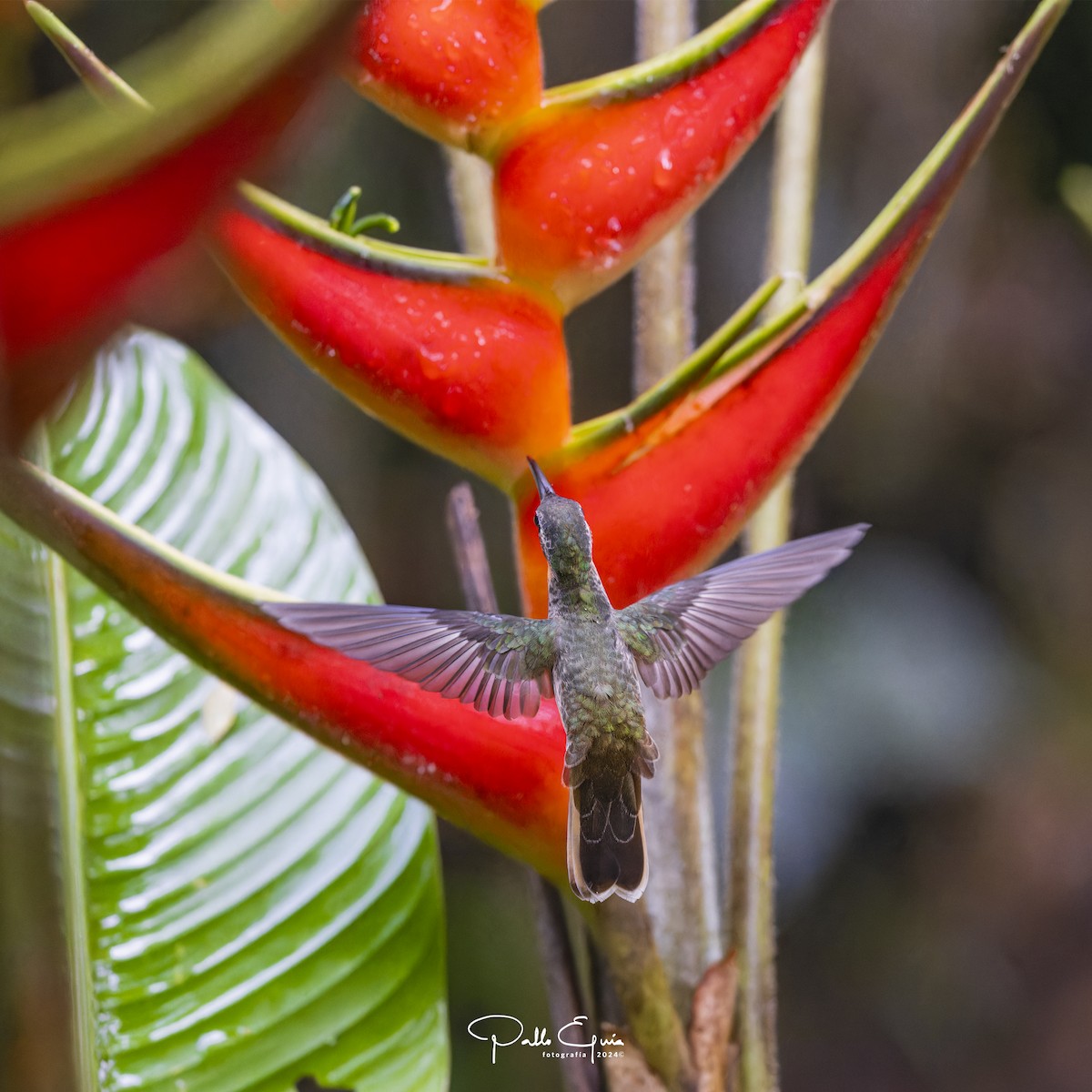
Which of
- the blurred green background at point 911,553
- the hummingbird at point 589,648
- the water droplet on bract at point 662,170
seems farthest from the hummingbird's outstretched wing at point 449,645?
the blurred green background at point 911,553

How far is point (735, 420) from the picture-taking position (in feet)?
0.87

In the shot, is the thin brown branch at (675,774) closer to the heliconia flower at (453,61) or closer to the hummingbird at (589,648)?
the hummingbird at (589,648)

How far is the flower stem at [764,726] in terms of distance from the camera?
0.39m

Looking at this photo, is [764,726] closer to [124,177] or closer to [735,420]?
[735,420]

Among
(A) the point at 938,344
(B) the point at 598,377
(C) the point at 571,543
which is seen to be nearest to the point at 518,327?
(C) the point at 571,543

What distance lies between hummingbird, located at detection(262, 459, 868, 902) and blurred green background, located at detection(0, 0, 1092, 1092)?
27cm

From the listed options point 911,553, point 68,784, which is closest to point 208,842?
point 68,784

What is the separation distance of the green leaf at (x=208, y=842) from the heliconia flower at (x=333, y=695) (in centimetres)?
10

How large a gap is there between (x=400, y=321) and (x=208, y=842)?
0.74 feet

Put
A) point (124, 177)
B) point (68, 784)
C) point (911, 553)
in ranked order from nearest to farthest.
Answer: point (124, 177)
point (68, 784)
point (911, 553)

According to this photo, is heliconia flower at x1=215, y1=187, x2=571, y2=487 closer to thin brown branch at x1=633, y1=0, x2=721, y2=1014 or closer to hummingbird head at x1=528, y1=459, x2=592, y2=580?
hummingbird head at x1=528, y1=459, x2=592, y2=580

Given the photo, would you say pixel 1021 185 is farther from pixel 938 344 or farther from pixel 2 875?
pixel 2 875

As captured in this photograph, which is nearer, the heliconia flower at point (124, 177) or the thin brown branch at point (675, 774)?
the heliconia flower at point (124, 177)

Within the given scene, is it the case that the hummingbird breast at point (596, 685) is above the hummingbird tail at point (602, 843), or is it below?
above
